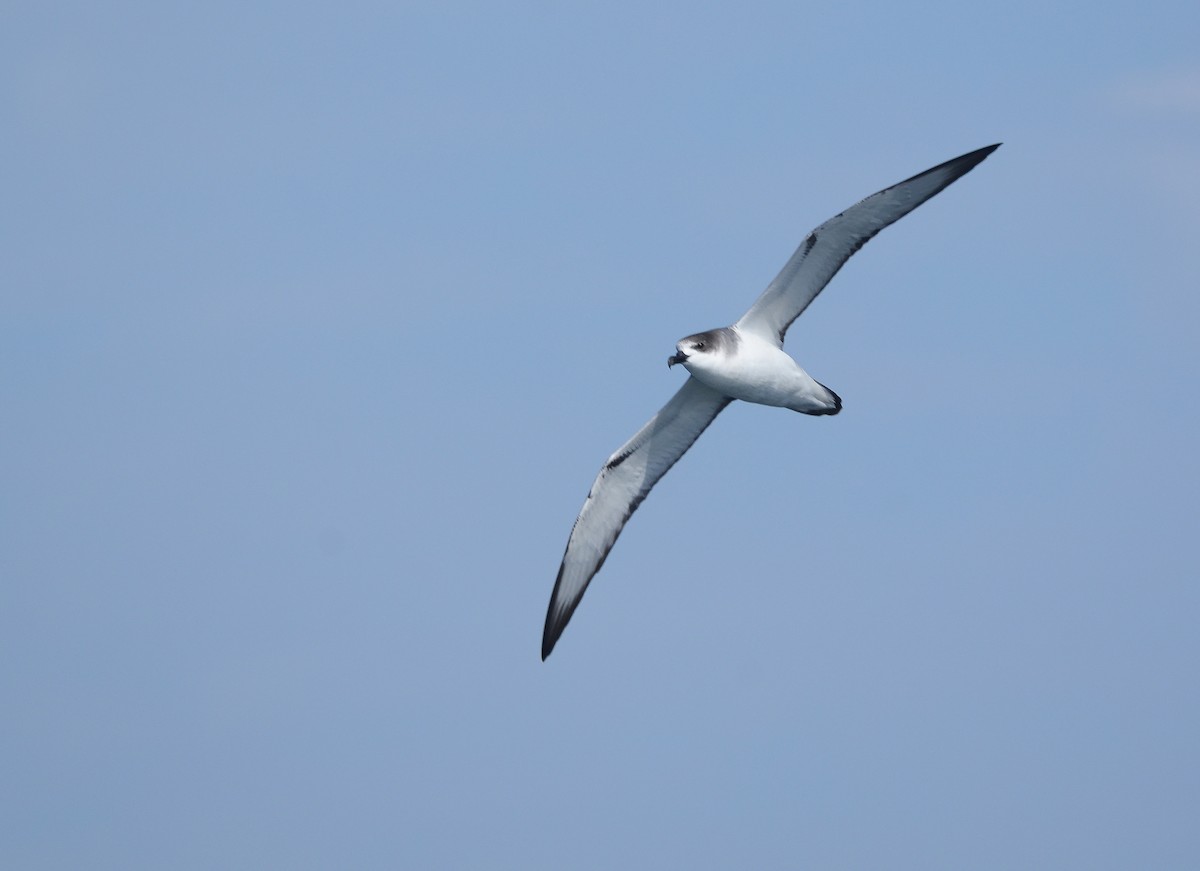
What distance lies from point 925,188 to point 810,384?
3.17 metres

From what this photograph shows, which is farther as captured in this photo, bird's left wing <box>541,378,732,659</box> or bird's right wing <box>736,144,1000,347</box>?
bird's left wing <box>541,378,732,659</box>

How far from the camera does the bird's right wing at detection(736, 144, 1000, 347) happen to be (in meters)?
21.6

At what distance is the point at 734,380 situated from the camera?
2298 centimetres

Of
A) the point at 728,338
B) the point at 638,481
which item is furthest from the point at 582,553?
the point at 728,338

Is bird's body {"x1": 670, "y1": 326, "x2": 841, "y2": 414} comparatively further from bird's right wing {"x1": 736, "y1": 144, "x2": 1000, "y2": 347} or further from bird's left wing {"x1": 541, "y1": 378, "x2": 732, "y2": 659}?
bird's left wing {"x1": 541, "y1": 378, "x2": 732, "y2": 659}

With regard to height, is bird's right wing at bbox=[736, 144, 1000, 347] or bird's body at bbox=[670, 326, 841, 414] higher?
bird's right wing at bbox=[736, 144, 1000, 347]

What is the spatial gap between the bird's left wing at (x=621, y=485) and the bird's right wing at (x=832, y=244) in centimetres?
161

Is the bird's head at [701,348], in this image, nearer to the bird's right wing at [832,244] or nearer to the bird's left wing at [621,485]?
the bird's right wing at [832,244]

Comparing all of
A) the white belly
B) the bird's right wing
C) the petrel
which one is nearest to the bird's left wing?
A: the petrel

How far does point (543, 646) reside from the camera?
25188mm

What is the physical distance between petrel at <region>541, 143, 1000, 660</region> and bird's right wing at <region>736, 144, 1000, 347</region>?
13 millimetres

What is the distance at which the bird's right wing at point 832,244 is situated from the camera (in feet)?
70.9

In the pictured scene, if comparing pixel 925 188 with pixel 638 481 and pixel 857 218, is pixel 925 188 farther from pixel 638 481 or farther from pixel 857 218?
→ pixel 638 481

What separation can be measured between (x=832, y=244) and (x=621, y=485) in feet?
17.2
